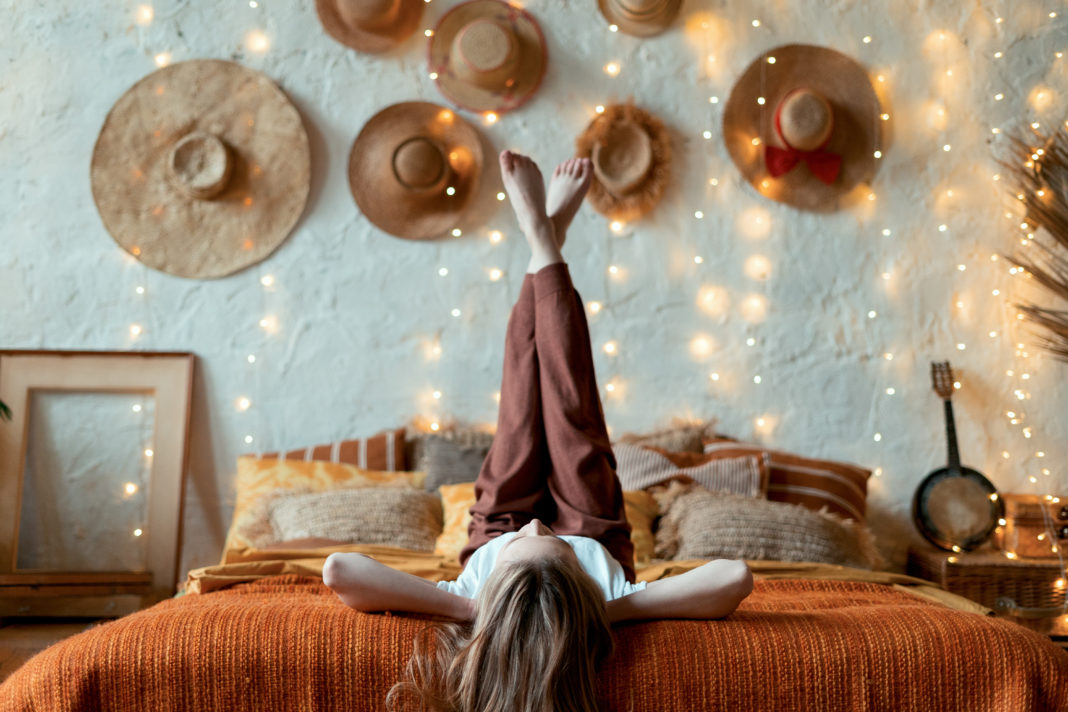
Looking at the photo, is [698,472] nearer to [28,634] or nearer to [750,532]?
[750,532]

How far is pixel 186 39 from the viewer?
343cm

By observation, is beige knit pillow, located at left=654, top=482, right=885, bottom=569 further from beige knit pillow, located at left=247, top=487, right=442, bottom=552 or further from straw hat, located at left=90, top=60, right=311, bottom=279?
straw hat, located at left=90, top=60, right=311, bottom=279

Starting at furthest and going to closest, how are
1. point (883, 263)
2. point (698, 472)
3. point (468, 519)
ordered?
point (883, 263) < point (698, 472) < point (468, 519)

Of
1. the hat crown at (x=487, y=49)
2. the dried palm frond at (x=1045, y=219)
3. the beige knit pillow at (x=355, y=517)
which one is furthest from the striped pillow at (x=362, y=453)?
the dried palm frond at (x=1045, y=219)

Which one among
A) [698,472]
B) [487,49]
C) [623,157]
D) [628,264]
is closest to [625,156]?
[623,157]

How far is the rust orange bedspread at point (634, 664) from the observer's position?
1498mm

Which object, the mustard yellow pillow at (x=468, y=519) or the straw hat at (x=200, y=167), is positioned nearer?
the mustard yellow pillow at (x=468, y=519)

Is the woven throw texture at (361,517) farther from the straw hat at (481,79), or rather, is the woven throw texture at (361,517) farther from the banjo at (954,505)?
the banjo at (954,505)

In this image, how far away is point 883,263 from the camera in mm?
3557

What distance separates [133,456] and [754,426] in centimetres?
236

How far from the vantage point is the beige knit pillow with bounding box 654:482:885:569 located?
8.64 feet

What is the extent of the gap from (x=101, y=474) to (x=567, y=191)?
2085 mm

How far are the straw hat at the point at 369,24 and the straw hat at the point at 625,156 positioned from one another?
0.79m

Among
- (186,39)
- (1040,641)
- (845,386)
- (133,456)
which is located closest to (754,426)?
(845,386)
